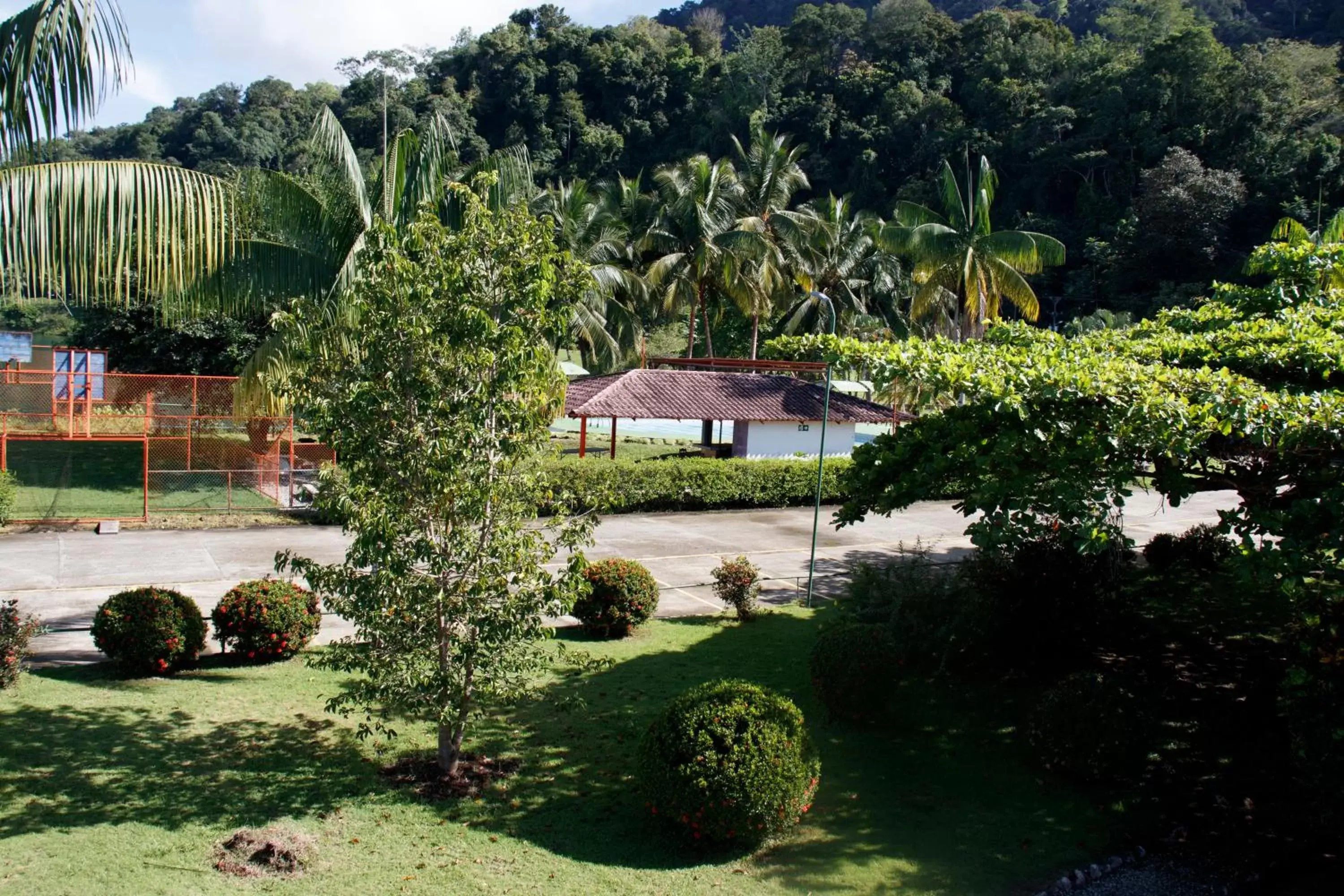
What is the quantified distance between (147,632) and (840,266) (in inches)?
1385

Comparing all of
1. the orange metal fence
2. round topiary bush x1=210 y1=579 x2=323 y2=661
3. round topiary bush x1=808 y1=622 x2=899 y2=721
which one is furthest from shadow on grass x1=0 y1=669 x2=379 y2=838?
the orange metal fence

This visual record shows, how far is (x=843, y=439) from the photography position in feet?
102

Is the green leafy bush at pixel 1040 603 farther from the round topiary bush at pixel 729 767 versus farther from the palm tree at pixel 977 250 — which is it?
the palm tree at pixel 977 250

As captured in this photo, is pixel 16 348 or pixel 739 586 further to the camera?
pixel 16 348

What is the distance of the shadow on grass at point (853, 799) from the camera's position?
6.90m

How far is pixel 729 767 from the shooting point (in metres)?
6.71

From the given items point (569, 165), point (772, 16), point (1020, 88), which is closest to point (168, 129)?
point (569, 165)

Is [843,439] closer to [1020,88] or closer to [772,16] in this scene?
[1020,88]

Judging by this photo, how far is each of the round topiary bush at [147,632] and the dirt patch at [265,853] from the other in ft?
13.1

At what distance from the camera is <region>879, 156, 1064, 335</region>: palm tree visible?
2722 cm

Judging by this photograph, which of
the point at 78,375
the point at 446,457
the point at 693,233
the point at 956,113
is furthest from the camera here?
the point at 956,113

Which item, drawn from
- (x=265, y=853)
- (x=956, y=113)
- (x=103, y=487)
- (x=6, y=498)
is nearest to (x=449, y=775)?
(x=265, y=853)

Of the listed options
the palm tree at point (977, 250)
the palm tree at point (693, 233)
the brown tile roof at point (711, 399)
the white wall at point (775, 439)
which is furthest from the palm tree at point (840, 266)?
the white wall at point (775, 439)

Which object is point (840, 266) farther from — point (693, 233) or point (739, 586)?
point (739, 586)
